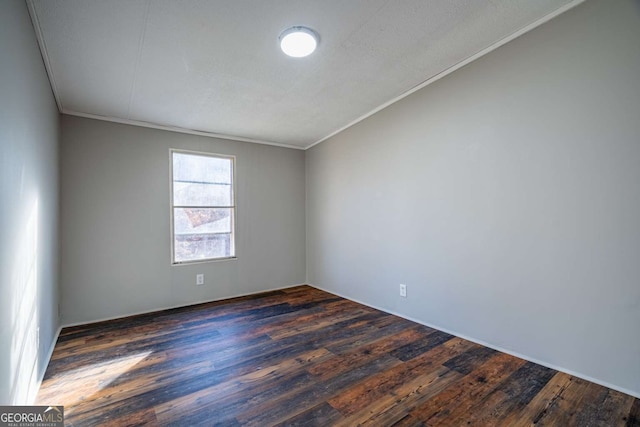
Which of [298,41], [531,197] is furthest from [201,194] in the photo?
[531,197]

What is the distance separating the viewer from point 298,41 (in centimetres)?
198

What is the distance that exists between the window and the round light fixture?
220cm

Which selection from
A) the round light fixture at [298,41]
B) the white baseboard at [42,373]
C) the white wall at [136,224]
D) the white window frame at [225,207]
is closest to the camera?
the white baseboard at [42,373]

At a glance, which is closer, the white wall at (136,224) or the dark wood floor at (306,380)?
the dark wood floor at (306,380)

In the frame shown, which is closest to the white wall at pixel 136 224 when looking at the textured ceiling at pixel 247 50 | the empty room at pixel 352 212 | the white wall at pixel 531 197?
the empty room at pixel 352 212

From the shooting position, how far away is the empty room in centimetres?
166

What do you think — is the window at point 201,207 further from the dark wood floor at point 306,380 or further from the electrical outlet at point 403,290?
the electrical outlet at point 403,290

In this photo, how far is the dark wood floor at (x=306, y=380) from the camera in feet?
5.17

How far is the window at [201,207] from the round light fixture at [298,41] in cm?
220

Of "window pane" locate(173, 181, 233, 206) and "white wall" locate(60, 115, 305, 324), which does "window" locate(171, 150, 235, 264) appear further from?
"white wall" locate(60, 115, 305, 324)

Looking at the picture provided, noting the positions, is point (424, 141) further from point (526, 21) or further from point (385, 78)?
point (526, 21)

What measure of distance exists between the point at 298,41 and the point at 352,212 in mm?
2198

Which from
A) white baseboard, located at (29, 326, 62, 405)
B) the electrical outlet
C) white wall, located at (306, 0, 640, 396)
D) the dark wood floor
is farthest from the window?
the electrical outlet

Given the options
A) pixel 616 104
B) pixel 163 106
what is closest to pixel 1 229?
pixel 163 106
